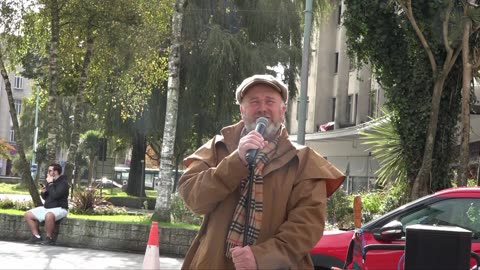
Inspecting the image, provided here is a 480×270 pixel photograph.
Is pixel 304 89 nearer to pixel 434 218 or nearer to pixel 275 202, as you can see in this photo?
pixel 434 218

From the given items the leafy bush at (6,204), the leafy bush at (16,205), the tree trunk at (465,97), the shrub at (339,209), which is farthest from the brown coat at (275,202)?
the leafy bush at (6,204)

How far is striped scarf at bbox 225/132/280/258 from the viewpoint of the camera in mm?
2871

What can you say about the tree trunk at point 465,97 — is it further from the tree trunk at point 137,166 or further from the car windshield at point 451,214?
the tree trunk at point 137,166

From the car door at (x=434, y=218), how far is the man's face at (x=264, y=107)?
3.56 metres

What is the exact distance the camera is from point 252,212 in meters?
2.86

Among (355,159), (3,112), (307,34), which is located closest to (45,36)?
(307,34)

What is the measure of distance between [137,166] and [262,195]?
106 ft

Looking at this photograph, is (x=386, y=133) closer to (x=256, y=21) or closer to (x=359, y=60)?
(x=359, y=60)

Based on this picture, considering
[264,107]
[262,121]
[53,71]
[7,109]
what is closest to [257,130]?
[262,121]

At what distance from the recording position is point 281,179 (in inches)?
117

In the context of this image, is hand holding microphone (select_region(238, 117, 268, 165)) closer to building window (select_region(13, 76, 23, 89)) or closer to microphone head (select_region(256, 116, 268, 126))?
microphone head (select_region(256, 116, 268, 126))

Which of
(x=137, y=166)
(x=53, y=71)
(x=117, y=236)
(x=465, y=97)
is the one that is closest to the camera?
(x=117, y=236)

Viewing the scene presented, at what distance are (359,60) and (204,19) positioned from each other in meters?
8.81

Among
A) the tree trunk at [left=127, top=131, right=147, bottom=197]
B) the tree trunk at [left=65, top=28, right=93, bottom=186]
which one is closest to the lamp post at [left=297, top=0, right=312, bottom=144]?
the tree trunk at [left=65, top=28, right=93, bottom=186]
